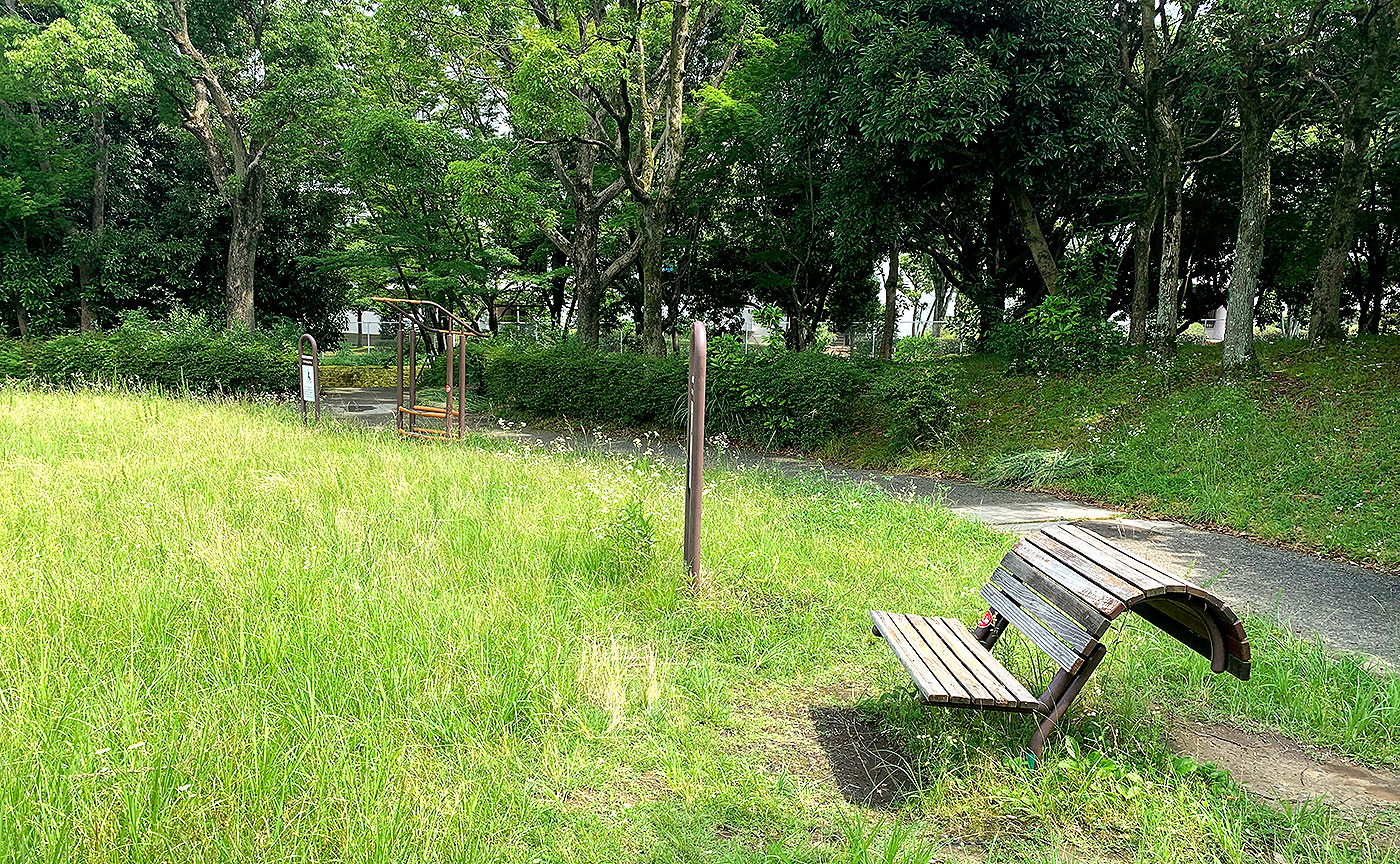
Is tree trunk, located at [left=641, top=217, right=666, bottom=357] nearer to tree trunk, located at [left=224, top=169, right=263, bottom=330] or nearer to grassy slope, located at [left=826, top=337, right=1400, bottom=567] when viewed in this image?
grassy slope, located at [left=826, top=337, right=1400, bottom=567]

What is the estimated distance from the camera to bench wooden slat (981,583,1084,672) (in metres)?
2.65

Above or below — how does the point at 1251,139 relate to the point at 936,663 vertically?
above

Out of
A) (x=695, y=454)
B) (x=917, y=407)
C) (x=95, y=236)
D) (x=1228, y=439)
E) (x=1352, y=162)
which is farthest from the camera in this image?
(x=95, y=236)

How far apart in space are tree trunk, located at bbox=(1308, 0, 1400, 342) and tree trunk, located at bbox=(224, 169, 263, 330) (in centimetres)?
2371

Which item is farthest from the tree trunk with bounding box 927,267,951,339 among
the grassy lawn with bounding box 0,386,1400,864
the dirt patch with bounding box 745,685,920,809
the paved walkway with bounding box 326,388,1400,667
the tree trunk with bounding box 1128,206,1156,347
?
the dirt patch with bounding box 745,685,920,809

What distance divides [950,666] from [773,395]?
8.70 meters

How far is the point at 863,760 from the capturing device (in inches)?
115

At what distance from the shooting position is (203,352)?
15.7 meters

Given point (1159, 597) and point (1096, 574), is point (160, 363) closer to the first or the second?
point (1096, 574)

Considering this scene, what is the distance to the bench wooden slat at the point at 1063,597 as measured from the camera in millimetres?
2572

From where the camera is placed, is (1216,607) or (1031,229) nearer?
(1216,607)

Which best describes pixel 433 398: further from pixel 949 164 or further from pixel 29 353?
pixel 949 164

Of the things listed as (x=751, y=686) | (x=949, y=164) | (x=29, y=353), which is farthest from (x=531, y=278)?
(x=751, y=686)

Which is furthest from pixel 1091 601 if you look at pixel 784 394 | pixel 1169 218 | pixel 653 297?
pixel 653 297
